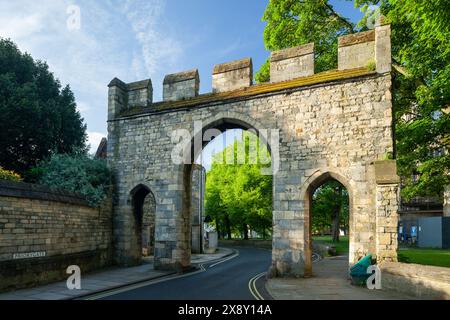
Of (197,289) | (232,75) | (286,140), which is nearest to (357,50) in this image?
(286,140)

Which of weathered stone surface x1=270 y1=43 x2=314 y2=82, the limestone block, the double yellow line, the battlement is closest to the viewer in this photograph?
the double yellow line

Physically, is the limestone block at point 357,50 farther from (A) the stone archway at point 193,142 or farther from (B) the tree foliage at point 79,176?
(B) the tree foliage at point 79,176

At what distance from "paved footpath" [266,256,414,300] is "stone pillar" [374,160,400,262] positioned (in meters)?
1.41

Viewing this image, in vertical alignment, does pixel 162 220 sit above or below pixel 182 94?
below

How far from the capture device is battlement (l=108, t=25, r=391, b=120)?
12.2 metres

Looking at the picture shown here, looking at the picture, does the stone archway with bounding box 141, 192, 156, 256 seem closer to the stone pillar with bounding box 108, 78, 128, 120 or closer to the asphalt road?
the stone pillar with bounding box 108, 78, 128, 120

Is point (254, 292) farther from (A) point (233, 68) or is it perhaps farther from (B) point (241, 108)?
(A) point (233, 68)

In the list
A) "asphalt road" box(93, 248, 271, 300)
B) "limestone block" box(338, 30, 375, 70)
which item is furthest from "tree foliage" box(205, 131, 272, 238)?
"asphalt road" box(93, 248, 271, 300)

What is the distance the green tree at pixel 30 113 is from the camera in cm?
1786

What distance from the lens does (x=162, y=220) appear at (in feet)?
49.5

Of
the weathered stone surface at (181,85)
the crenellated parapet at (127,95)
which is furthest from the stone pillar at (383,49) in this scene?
the crenellated parapet at (127,95)

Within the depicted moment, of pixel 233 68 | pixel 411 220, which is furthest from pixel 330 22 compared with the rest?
pixel 411 220

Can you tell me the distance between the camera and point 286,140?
43.2 ft

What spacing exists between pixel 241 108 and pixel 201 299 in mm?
7603
